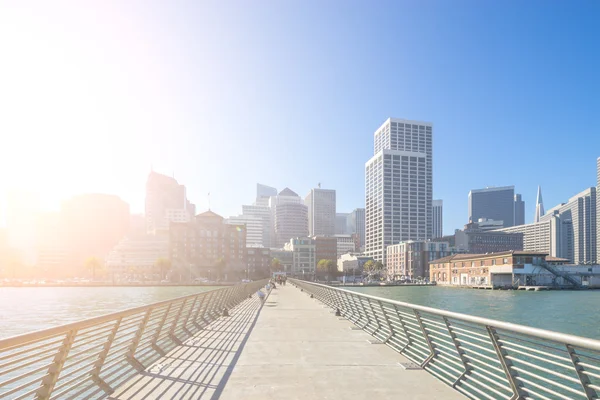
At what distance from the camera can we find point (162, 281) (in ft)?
538

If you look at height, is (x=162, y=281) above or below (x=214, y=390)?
below

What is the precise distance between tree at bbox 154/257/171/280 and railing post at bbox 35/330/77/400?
158563mm

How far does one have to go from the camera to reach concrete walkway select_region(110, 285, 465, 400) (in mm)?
6992

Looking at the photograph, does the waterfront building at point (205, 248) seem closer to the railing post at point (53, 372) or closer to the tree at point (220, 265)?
the tree at point (220, 265)

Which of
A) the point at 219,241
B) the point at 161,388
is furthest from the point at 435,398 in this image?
the point at 219,241

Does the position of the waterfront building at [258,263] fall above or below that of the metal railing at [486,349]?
below

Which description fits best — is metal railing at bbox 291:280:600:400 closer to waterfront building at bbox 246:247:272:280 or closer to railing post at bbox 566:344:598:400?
railing post at bbox 566:344:598:400

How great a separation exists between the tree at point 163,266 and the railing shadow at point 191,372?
153m

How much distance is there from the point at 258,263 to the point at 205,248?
1280 inches

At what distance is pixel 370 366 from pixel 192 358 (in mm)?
3724

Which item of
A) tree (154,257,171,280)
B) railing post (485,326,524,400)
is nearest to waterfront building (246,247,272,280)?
tree (154,257,171,280)

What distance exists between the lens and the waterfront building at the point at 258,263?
187m

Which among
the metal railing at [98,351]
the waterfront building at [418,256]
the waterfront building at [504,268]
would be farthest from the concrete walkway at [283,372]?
the waterfront building at [418,256]

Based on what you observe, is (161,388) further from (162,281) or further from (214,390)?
(162,281)
